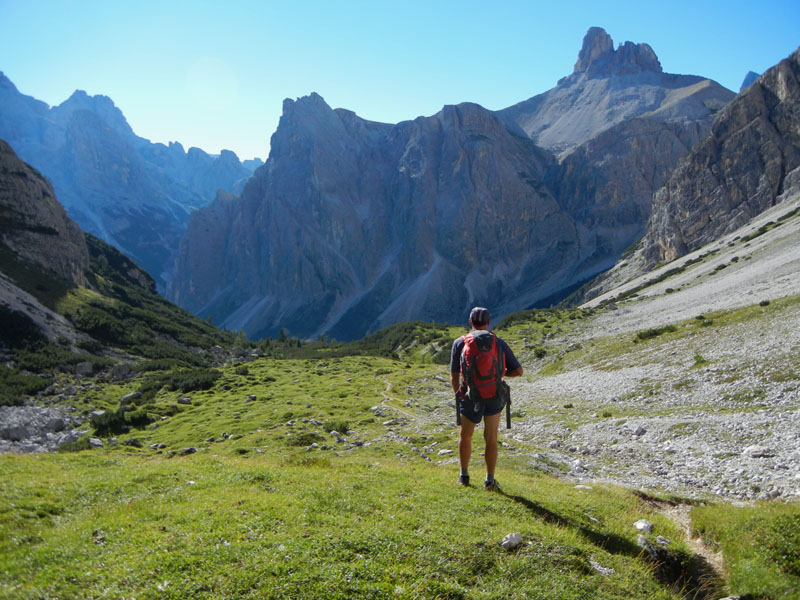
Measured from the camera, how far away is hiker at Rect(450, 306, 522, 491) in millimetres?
11539

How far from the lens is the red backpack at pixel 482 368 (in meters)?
11.4

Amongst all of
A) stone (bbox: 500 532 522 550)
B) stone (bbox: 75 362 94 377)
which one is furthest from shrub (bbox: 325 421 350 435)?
stone (bbox: 75 362 94 377)

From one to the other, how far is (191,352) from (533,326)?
74218 millimetres

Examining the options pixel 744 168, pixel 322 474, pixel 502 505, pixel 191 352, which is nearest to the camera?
pixel 502 505

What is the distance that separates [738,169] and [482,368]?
172m

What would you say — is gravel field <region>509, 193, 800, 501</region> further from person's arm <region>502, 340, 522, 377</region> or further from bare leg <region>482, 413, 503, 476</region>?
person's arm <region>502, 340, 522, 377</region>

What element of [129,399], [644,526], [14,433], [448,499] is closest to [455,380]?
[448,499]

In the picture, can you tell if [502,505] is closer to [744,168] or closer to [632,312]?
[632,312]

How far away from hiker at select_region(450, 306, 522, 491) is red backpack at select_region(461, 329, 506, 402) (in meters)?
0.06

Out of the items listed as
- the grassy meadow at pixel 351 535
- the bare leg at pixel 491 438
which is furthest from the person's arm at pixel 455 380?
the grassy meadow at pixel 351 535

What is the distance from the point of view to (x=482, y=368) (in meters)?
11.4

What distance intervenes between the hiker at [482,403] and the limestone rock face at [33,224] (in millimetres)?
126721

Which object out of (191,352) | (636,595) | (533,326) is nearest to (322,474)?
(636,595)

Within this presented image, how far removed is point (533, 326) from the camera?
73.8m
